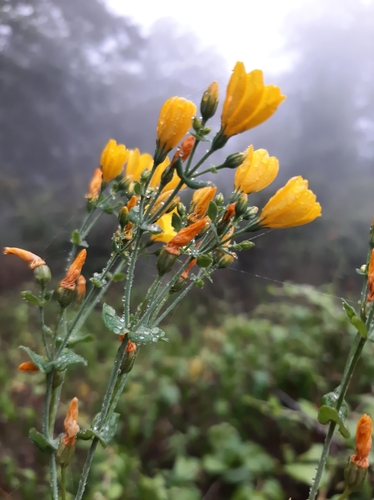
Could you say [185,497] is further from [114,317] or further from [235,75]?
[235,75]

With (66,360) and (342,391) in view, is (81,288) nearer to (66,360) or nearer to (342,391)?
(66,360)

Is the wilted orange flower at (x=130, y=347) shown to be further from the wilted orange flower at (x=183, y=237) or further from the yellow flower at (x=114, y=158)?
the yellow flower at (x=114, y=158)

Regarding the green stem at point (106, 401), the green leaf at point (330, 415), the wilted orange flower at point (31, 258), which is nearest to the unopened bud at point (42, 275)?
the wilted orange flower at point (31, 258)

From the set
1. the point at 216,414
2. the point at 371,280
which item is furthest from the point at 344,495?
the point at 216,414

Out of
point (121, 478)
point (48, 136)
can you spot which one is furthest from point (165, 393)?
point (48, 136)

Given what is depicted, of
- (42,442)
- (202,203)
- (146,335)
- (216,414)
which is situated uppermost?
(202,203)
